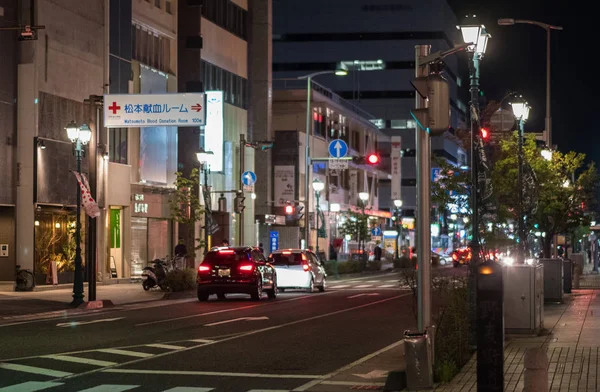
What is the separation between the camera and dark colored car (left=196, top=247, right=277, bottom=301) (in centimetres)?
3262

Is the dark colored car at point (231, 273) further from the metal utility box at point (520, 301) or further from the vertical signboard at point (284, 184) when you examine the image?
the vertical signboard at point (284, 184)

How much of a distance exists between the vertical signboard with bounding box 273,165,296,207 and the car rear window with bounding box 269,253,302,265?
30273 millimetres

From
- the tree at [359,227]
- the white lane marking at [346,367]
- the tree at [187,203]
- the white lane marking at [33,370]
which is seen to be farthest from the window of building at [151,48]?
the white lane marking at [33,370]

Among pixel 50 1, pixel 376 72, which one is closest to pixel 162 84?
pixel 50 1

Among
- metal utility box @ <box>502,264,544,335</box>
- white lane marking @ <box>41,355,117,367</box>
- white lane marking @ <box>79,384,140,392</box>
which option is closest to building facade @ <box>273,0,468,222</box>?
metal utility box @ <box>502,264,544,335</box>

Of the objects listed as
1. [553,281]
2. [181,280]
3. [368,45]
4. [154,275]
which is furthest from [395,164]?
[553,281]

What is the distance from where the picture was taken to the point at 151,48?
5038cm

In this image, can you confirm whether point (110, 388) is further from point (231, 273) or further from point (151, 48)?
point (151, 48)

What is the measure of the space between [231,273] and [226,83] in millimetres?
29115

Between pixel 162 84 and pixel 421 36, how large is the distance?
79.2 metres

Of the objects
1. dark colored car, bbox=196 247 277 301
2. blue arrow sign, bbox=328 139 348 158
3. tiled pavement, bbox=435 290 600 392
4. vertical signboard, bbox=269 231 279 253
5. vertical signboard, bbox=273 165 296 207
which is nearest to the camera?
tiled pavement, bbox=435 290 600 392

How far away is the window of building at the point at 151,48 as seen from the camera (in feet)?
159

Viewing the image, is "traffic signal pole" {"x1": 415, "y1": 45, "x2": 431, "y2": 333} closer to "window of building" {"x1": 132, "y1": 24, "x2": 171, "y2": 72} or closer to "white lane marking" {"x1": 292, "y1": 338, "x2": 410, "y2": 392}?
"white lane marking" {"x1": 292, "y1": 338, "x2": 410, "y2": 392}

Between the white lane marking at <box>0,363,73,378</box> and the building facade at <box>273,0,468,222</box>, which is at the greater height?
the building facade at <box>273,0,468,222</box>
